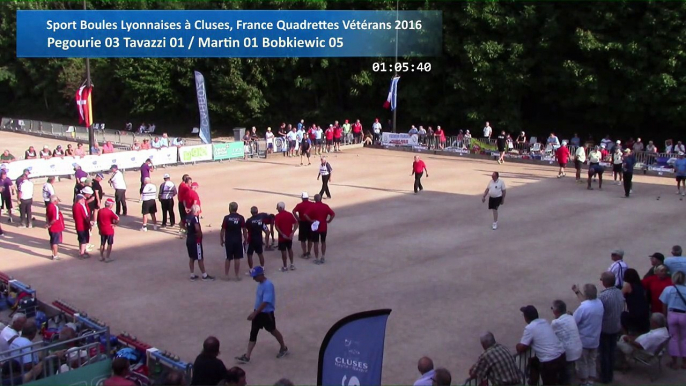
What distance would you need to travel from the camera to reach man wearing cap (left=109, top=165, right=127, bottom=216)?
20203 mm

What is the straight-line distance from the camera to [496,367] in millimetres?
8086

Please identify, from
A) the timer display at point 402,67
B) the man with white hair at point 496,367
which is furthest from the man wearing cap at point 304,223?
the timer display at point 402,67

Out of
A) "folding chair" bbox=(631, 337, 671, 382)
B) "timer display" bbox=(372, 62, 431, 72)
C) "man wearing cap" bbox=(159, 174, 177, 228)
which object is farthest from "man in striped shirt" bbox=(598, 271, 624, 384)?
"timer display" bbox=(372, 62, 431, 72)

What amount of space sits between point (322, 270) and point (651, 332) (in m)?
7.23

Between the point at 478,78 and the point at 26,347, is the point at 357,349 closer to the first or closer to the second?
the point at 26,347

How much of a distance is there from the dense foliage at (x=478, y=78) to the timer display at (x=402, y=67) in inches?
19.6

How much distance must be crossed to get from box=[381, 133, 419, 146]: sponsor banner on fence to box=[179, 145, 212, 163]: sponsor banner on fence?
9431 mm

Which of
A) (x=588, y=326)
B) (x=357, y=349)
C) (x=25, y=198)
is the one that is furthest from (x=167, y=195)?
(x=357, y=349)

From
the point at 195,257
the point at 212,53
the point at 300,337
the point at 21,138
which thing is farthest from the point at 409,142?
the point at 21,138

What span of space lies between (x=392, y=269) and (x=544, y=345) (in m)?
7.04

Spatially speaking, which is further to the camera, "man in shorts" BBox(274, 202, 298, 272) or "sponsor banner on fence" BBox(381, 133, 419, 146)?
"sponsor banner on fence" BBox(381, 133, 419, 146)

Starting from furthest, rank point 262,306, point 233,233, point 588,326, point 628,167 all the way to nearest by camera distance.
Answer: point 628,167
point 233,233
point 262,306
point 588,326

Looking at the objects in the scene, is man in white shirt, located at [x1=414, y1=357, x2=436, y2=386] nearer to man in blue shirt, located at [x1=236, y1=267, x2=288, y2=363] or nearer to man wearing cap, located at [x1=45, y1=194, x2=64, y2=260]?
man in blue shirt, located at [x1=236, y1=267, x2=288, y2=363]

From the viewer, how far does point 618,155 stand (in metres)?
25.8
